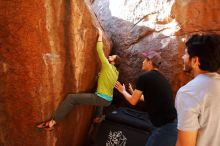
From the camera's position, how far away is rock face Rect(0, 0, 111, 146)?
3342 mm

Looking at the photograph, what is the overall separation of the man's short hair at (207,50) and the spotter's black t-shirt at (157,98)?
137 centimetres

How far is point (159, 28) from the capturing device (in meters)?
4.77

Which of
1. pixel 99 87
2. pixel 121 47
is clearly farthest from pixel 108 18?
pixel 99 87

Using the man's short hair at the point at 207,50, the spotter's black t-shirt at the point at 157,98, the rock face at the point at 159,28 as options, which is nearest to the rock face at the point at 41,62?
the rock face at the point at 159,28

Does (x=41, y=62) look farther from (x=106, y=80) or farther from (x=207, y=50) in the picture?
(x=207, y=50)

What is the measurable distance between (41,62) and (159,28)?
2.26 meters

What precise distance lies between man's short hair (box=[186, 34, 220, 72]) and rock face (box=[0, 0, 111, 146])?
2121mm

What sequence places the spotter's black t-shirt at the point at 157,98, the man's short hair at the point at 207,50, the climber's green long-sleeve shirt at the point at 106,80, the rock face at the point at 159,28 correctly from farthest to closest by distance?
the rock face at the point at 159,28 → the climber's green long-sleeve shirt at the point at 106,80 → the spotter's black t-shirt at the point at 157,98 → the man's short hair at the point at 207,50

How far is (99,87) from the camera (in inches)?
155

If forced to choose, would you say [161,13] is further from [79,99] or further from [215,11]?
[79,99]

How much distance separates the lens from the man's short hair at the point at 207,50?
5.99 feet

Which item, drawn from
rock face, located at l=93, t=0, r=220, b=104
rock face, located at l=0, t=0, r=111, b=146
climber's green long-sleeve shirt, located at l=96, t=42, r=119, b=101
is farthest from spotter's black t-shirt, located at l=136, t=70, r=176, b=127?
rock face, located at l=93, t=0, r=220, b=104

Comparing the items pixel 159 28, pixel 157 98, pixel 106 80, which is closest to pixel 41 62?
pixel 106 80

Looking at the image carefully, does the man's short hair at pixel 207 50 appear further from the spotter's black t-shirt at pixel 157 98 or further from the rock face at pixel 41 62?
the rock face at pixel 41 62
